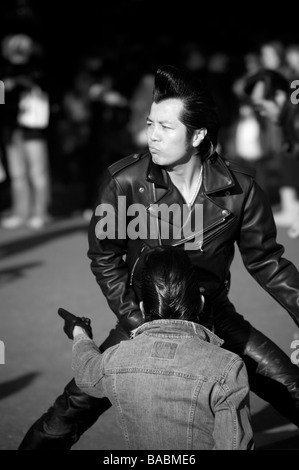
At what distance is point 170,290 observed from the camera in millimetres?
3088

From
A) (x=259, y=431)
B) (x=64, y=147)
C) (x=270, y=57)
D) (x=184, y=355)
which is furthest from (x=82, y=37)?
(x=184, y=355)

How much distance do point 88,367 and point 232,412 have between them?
61cm

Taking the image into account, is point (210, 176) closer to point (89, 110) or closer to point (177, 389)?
point (177, 389)

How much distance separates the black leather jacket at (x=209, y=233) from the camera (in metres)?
3.78

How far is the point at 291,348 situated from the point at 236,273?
247 cm

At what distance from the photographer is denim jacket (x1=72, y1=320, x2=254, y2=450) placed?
2902mm

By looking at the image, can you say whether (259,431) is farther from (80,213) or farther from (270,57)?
(80,213)

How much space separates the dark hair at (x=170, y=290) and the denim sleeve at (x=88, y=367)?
0.25 meters

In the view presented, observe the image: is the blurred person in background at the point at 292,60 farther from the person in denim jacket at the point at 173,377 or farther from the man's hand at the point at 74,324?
the person in denim jacket at the point at 173,377

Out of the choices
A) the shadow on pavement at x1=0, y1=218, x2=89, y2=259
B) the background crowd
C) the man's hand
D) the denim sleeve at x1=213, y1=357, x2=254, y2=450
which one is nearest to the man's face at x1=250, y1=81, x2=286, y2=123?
the background crowd

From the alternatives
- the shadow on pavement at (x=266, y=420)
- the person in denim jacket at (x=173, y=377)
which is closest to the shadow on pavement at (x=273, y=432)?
the shadow on pavement at (x=266, y=420)

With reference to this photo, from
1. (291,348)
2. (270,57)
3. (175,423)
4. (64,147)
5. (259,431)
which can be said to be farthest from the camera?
(64,147)

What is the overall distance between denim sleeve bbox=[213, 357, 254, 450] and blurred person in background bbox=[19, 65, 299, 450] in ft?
2.70

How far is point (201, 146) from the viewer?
3904 mm
